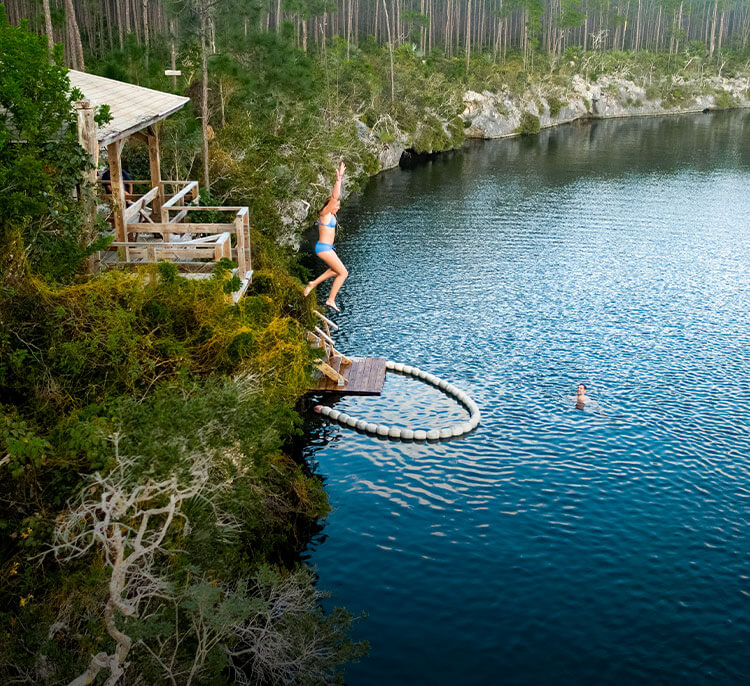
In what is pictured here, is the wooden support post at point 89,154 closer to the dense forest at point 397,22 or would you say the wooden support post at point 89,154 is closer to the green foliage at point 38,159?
the green foliage at point 38,159

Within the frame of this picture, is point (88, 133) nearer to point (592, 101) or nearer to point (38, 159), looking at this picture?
point (38, 159)

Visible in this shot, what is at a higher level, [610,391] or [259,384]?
[259,384]

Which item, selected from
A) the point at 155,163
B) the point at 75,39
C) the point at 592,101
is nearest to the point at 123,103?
the point at 155,163

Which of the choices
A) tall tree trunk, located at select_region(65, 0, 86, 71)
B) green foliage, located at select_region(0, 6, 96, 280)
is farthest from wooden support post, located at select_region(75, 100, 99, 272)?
tall tree trunk, located at select_region(65, 0, 86, 71)

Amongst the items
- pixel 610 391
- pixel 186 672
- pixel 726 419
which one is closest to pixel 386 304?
pixel 610 391

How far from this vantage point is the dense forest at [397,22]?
78.7m

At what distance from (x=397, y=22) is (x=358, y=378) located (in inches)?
4281

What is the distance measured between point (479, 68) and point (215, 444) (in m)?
120

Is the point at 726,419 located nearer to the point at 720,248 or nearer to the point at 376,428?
the point at 376,428

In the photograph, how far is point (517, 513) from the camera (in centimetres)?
2695

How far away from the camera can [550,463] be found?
30.2m

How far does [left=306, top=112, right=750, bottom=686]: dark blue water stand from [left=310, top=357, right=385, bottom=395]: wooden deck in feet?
2.97

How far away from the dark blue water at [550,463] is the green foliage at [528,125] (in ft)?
209

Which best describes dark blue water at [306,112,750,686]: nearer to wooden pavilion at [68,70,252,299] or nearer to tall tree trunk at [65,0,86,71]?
wooden pavilion at [68,70,252,299]
